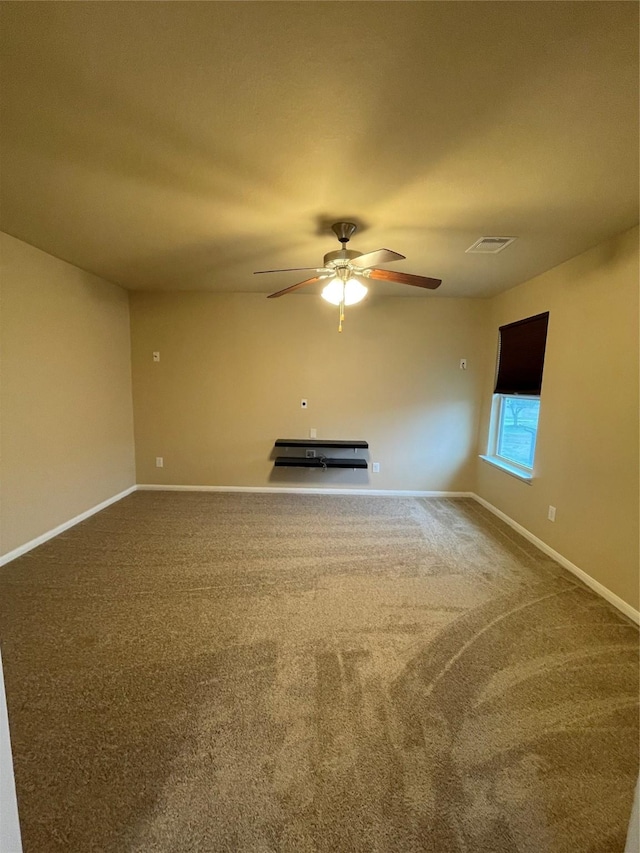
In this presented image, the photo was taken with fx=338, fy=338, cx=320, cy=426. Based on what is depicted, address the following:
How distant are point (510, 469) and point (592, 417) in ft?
3.80

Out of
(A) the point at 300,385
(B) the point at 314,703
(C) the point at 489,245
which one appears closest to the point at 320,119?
(C) the point at 489,245

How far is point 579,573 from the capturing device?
253cm

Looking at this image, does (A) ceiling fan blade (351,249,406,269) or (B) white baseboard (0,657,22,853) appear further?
(A) ceiling fan blade (351,249,406,269)

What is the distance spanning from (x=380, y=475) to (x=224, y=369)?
2.34 m

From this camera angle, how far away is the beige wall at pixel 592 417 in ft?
7.15

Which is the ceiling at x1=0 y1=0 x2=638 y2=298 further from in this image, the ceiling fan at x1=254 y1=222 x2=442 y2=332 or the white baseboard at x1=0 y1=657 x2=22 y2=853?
the white baseboard at x1=0 y1=657 x2=22 y2=853

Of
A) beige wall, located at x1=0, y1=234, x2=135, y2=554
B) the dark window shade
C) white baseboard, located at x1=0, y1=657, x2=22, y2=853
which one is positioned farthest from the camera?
the dark window shade

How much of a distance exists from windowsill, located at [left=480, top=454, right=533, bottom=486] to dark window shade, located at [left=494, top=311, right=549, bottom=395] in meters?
0.78

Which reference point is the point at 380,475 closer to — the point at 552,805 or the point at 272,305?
the point at 272,305

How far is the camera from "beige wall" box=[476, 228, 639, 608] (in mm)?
2180

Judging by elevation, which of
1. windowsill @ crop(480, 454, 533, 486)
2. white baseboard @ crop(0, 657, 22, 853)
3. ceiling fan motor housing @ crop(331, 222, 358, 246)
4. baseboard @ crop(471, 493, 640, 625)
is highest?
ceiling fan motor housing @ crop(331, 222, 358, 246)

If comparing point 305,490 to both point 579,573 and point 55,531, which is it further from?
point 579,573

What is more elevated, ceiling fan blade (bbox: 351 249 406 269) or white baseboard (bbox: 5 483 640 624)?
ceiling fan blade (bbox: 351 249 406 269)

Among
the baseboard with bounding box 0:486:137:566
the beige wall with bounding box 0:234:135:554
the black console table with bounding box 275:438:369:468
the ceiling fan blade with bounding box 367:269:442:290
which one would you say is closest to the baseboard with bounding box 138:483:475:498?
the black console table with bounding box 275:438:369:468
